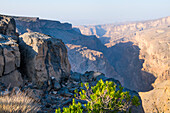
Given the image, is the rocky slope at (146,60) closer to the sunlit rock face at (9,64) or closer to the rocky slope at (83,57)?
the rocky slope at (83,57)

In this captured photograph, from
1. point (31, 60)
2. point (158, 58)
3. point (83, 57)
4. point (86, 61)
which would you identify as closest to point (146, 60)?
point (158, 58)

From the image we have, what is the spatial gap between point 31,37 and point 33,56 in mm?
1659

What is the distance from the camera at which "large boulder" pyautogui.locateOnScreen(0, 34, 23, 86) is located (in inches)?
300

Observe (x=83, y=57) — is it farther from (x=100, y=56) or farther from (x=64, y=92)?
(x=64, y=92)

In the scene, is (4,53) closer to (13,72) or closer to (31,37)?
(13,72)

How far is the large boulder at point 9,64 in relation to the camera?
25.0 feet

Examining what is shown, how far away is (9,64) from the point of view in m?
8.02

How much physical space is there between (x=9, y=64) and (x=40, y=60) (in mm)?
1881

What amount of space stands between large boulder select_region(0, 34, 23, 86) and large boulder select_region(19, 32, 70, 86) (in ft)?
2.79

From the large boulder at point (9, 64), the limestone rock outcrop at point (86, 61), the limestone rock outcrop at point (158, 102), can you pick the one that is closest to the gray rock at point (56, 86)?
the large boulder at point (9, 64)

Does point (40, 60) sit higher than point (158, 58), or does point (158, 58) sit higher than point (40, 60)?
point (40, 60)

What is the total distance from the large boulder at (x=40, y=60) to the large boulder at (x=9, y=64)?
85cm

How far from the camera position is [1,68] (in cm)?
754

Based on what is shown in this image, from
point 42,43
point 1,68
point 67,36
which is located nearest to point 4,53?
point 1,68
